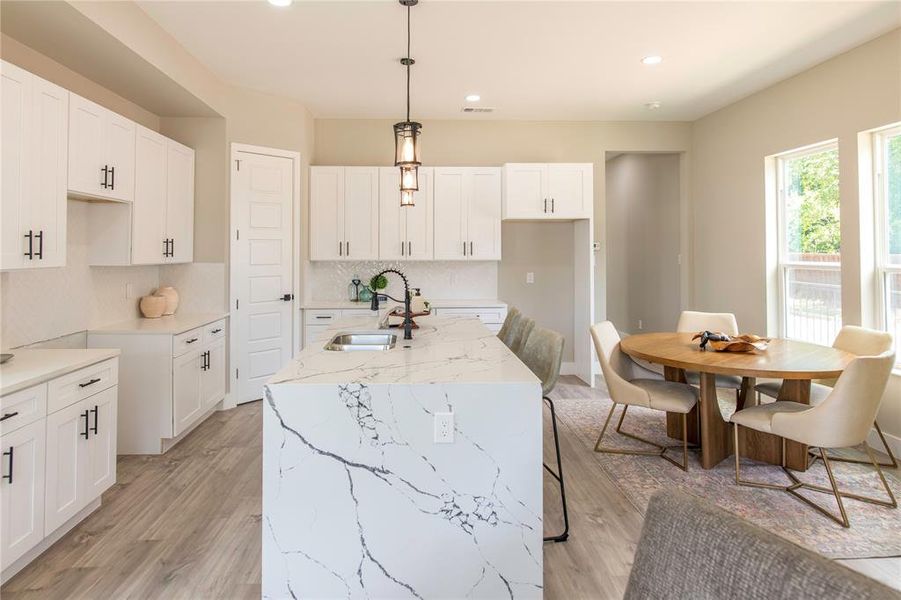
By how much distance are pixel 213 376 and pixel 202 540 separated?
84.5 inches

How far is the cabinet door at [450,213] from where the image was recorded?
17.9 feet

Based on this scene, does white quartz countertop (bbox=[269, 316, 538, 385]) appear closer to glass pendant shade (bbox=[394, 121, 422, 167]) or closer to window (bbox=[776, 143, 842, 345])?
glass pendant shade (bbox=[394, 121, 422, 167])

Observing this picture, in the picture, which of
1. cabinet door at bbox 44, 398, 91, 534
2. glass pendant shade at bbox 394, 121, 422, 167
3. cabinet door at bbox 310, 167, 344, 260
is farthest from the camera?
cabinet door at bbox 310, 167, 344, 260

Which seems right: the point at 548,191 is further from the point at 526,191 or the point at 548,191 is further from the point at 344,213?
the point at 344,213

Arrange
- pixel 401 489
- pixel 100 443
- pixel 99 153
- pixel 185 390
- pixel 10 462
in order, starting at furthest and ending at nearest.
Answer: pixel 185 390
pixel 99 153
pixel 100 443
pixel 10 462
pixel 401 489

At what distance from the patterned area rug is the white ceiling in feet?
9.73

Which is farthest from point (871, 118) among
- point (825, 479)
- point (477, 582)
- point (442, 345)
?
point (477, 582)

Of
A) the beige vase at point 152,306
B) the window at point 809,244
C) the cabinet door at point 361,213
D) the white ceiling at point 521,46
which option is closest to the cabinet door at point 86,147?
the white ceiling at point 521,46

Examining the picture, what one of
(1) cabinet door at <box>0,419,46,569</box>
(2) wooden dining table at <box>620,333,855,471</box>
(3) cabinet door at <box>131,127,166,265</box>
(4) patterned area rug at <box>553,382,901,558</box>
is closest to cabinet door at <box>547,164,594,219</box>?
(2) wooden dining table at <box>620,333,855,471</box>

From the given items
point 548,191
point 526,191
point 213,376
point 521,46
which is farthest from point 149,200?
point 548,191

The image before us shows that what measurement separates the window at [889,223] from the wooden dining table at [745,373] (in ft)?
2.37

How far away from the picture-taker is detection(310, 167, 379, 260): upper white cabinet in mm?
5383

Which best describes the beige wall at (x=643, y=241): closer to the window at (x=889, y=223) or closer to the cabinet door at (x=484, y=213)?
the cabinet door at (x=484, y=213)

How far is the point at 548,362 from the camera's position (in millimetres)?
2584
